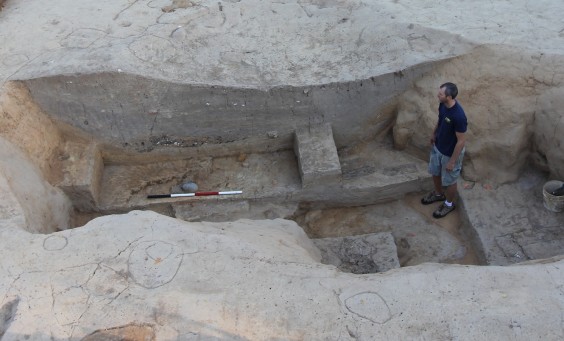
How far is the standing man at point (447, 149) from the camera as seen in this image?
3.89m

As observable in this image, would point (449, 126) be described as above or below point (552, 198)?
above

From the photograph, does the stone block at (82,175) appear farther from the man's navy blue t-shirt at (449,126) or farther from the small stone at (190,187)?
the man's navy blue t-shirt at (449,126)

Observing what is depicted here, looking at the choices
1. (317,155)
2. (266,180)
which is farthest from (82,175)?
(317,155)

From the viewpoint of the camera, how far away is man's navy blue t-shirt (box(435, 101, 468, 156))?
3.90 meters

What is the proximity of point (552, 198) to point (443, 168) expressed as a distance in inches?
38.7

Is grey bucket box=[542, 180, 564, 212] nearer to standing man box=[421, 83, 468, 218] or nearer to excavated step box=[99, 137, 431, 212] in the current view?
standing man box=[421, 83, 468, 218]

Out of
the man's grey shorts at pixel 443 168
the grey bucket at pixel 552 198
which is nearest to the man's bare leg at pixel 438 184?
the man's grey shorts at pixel 443 168

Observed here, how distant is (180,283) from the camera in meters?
3.01

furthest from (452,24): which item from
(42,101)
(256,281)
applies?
(42,101)

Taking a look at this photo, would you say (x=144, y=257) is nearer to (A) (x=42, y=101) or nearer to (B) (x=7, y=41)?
(A) (x=42, y=101)

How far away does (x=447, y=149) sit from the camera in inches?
166

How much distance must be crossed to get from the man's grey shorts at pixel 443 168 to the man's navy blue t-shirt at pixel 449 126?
0.08 metres

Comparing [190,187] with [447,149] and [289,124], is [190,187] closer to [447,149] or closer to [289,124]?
[289,124]

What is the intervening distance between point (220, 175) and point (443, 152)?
7.12ft
